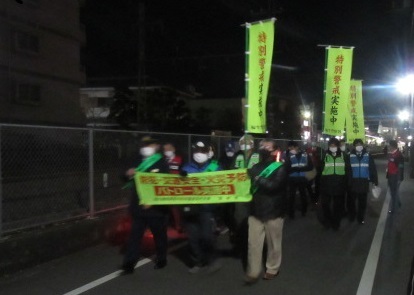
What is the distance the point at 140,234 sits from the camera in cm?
649

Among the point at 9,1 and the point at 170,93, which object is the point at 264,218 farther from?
the point at 170,93

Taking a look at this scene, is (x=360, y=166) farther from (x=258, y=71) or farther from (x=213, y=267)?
(x=213, y=267)

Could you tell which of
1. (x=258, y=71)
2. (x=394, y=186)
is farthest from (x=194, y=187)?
(x=394, y=186)

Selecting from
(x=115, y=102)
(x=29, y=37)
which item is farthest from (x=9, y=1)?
(x=115, y=102)

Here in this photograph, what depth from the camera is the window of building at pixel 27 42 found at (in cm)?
2638

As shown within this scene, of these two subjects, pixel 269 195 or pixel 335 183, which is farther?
pixel 335 183

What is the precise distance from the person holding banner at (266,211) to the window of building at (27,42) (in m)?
23.5

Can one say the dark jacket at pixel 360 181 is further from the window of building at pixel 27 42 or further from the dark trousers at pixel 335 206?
the window of building at pixel 27 42

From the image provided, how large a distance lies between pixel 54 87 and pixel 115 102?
9085 mm

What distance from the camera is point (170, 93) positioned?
40.1 meters

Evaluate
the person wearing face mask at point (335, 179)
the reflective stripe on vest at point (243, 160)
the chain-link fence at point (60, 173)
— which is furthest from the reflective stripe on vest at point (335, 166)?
the chain-link fence at point (60, 173)

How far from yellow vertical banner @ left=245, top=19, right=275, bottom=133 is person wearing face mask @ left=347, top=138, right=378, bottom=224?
248 cm

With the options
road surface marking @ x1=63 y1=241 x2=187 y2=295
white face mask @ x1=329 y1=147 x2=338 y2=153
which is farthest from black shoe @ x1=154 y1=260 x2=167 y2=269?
white face mask @ x1=329 y1=147 x2=338 y2=153

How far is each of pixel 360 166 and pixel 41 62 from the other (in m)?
22.6
